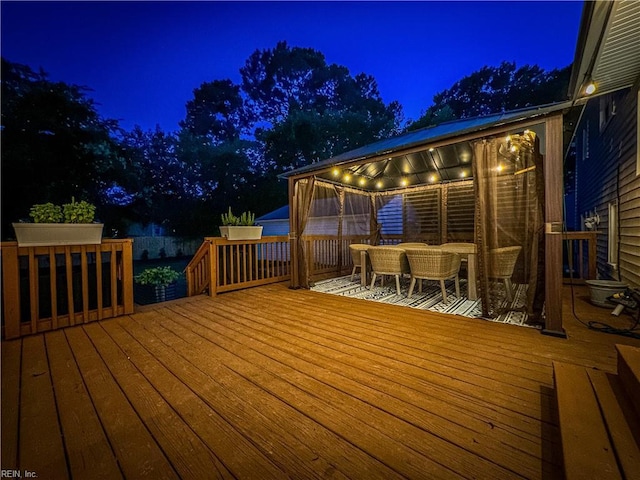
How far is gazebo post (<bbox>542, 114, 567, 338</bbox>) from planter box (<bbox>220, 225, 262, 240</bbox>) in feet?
14.2

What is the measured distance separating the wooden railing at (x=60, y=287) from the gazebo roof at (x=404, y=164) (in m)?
3.30

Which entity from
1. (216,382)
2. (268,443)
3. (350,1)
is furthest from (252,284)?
(350,1)

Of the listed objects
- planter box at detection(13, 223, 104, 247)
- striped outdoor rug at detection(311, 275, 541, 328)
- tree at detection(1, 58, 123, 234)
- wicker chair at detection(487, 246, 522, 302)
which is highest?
tree at detection(1, 58, 123, 234)

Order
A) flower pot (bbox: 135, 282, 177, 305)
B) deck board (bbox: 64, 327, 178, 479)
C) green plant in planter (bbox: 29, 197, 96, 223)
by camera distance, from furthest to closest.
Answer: flower pot (bbox: 135, 282, 177, 305) < green plant in planter (bbox: 29, 197, 96, 223) < deck board (bbox: 64, 327, 178, 479)

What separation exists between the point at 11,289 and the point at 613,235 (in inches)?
336

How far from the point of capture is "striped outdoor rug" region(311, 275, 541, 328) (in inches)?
131

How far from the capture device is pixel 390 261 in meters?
4.54

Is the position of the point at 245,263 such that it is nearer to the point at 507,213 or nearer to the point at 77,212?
the point at 77,212

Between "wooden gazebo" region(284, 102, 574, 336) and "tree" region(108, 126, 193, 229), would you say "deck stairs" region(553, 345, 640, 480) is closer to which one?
"wooden gazebo" region(284, 102, 574, 336)

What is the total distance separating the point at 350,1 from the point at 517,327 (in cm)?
2798

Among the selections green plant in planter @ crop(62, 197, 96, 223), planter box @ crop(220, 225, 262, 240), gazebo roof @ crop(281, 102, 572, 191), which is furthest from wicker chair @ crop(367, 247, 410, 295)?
green plant in planter @ crop(62, 197, 96, 223)

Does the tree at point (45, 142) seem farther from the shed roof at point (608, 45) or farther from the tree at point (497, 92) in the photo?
the tree at point (497, 92)

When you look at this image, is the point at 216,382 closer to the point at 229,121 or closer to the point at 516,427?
the point at 516,427

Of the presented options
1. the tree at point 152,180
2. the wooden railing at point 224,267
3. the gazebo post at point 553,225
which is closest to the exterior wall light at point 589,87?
the gazebo post at point 553,225
